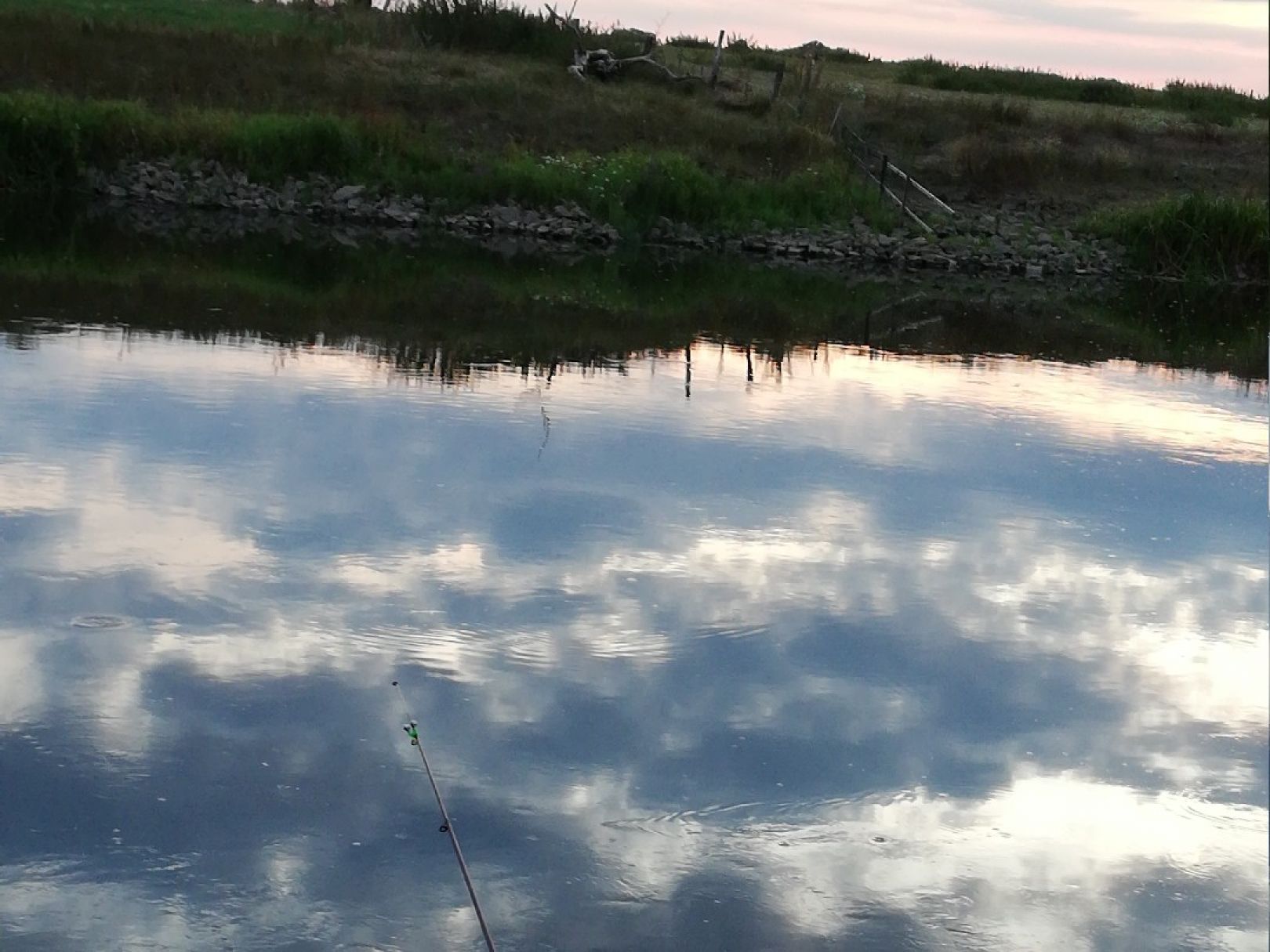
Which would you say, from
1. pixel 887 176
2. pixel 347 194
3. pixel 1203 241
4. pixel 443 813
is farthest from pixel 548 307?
pixel 887 176

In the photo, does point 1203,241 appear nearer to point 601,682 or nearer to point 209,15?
point 209,15

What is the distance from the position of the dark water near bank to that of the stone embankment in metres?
14.8

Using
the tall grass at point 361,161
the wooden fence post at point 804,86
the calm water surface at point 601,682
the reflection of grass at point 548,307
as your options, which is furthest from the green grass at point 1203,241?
the calm water surface at point 601,682

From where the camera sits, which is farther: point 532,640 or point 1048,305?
point 1048,305

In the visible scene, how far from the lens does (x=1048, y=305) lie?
26.7 metres

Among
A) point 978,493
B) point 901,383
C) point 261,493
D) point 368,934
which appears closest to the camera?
point 368,934

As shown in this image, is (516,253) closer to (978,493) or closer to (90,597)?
(978,493)

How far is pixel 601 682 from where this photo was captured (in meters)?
7.61

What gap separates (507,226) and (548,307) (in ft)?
31.9

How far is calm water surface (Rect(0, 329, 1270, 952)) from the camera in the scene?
18.7 feet

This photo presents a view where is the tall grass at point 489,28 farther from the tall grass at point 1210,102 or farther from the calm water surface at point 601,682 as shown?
the calm water surface at point 601,682

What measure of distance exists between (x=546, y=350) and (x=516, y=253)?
32.0 feet

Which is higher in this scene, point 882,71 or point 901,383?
point 882,71

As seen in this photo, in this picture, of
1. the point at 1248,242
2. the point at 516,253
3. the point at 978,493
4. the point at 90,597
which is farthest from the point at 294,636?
the point at 1248,242
